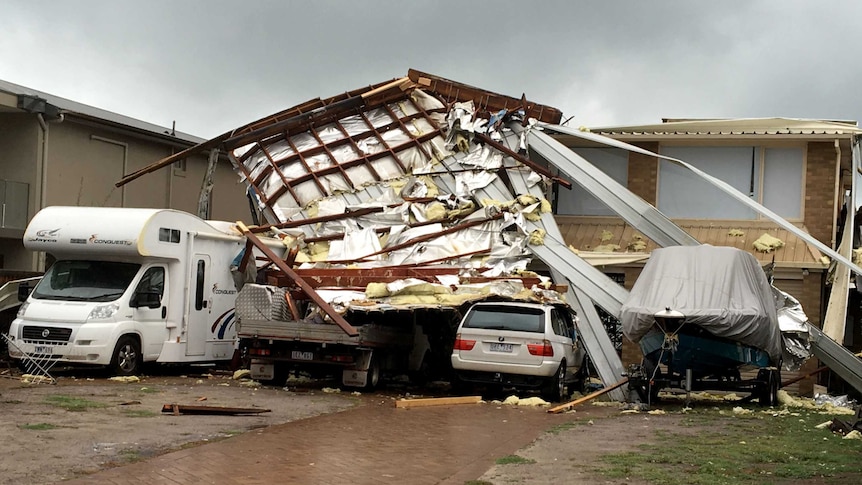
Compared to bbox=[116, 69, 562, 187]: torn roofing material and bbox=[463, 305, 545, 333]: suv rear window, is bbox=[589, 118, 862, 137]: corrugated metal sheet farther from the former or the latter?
bbox=[463, 305, 545, 333]: suv rear window

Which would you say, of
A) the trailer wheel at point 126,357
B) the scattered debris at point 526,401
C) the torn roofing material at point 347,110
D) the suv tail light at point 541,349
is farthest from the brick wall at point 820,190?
the trailer wheel at point 126,357

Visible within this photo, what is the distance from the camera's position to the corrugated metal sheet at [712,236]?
2292 cm

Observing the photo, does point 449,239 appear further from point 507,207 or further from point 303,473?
point 303,473

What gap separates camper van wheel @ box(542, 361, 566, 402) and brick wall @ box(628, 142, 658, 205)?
8204 mm

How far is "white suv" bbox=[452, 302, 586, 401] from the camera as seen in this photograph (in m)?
17.1

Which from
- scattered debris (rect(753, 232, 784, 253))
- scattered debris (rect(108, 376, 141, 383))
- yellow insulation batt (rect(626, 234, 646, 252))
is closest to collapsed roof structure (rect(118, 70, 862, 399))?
yellow insulation batt (rect(626, 234, 646, 252))

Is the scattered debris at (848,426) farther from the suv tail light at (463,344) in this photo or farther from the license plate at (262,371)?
the license plate at (262,371)

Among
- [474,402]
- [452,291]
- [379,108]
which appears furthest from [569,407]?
[379,108]

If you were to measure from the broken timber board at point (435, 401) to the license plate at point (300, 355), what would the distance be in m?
2.32

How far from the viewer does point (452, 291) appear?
1892 cm

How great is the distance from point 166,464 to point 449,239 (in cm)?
1221

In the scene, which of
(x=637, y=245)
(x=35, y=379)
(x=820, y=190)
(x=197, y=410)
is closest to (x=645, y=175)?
(x=637, y=245)

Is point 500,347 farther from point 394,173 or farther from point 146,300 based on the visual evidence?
point 394,173

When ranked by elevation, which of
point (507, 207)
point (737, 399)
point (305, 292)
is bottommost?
point (737, 399)
